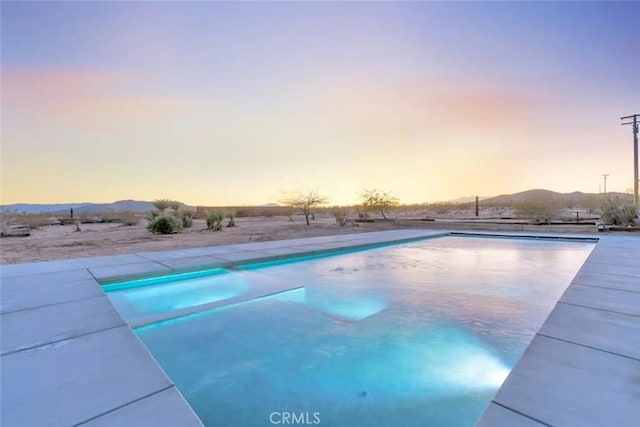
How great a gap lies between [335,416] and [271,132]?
9731mm

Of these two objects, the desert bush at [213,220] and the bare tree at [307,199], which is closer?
the desert bush at [213,220]

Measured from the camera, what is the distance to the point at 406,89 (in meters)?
8.50

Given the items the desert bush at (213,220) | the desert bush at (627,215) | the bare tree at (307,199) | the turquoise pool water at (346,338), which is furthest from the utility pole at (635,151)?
the desert bush at (213,220)

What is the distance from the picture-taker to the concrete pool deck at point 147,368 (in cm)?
114

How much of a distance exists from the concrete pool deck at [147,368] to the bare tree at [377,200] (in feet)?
47.0

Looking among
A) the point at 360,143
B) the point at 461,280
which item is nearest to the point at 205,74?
the point at 360,143

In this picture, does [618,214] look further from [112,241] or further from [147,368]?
[112,241]

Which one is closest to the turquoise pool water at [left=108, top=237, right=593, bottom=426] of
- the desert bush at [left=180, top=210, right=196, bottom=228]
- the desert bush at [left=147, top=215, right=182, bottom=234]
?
the desert bush at [left=147, top=215, right=182, bottom=234]

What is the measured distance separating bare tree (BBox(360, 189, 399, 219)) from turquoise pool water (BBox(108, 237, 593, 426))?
40.4 ft

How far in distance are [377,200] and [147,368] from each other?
16.5 metres

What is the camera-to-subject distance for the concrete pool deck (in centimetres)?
114

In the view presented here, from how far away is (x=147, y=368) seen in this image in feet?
4.91

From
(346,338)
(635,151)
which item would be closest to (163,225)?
(346,338)

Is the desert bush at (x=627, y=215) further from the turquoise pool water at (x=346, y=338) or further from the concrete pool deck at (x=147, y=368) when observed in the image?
the concrete pool deck at (x=147, y=368)
